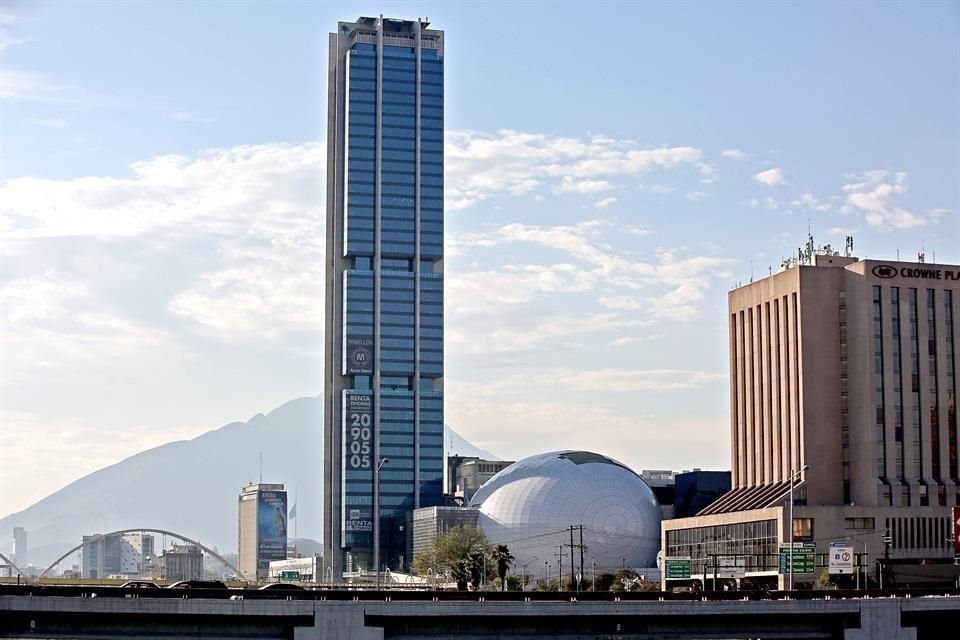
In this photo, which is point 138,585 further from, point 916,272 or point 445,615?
point 916,272

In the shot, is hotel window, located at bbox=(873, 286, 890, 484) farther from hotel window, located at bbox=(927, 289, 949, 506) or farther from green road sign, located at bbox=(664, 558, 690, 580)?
green road sign, located at bbox=(664, 558, 690, 580)

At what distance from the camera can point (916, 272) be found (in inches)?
7185

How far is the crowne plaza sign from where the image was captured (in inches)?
7101

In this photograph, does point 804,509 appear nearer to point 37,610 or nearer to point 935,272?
point 935,272

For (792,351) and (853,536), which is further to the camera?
(792,351)

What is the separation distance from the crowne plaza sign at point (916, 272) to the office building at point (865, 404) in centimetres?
12

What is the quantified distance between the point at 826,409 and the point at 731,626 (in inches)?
3430

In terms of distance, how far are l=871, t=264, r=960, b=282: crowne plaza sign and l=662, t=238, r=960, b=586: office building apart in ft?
0.40

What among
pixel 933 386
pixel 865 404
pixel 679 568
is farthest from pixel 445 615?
pixel 933 386

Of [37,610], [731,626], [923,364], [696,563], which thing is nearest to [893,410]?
[923,364]

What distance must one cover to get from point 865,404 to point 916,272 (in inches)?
700

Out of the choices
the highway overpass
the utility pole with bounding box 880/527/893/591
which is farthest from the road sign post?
the highway overpass

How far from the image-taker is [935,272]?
7244 inches

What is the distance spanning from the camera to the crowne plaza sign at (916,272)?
180m
